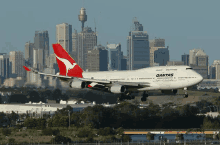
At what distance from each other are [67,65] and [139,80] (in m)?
21.5

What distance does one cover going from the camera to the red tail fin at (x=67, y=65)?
117713 millimetres

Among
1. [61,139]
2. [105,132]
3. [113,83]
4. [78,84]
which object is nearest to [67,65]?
[78,84]

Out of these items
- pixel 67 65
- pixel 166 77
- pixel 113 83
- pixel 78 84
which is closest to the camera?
pixel 166 77

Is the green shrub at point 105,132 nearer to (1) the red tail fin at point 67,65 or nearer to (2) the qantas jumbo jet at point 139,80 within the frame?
(1) the red tail fin at point 67,65

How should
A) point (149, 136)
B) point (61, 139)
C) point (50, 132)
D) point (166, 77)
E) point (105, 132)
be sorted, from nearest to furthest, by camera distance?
point (166, 77), point (61, 139), point (50, 132), point (105, 132), point (149, 136)

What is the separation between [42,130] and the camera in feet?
519

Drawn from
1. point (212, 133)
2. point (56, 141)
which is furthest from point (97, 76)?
point (212, 133)

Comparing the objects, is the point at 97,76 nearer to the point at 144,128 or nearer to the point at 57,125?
the point at 57,125

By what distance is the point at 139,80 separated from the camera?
342 ft

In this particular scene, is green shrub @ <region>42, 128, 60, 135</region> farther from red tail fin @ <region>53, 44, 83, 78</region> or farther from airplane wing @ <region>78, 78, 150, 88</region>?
airplane wing @ <region>78, 78, 150, 88</region>

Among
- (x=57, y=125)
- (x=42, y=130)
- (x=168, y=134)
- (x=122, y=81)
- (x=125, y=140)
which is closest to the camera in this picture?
(x=122, y=81)

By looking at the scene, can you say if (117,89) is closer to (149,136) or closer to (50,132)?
(50,132)

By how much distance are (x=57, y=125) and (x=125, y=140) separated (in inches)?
1255

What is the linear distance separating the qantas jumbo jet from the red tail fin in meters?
1.18
